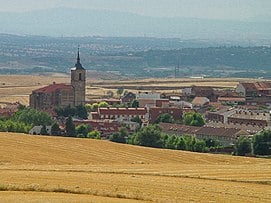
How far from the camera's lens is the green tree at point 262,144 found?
49906 mm

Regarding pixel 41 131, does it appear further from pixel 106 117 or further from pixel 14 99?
pixel 14 99

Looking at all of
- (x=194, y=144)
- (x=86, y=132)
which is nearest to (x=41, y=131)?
(x=86, y=132)

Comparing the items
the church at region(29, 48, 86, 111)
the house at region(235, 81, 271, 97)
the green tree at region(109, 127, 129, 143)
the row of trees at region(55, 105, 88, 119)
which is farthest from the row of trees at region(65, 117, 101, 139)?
the house at region(235, 81, 271, 97)

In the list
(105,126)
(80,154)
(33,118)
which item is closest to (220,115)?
(105,126)

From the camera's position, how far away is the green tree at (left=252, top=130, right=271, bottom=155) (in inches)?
1965

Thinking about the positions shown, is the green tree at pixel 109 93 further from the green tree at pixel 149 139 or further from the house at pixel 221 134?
the green tree at pixel 149 139

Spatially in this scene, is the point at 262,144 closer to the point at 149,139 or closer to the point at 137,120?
the point at 149,139

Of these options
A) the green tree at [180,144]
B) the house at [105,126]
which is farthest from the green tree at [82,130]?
the green tree at [180,144]

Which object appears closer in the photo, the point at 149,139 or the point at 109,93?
the point at 149,139

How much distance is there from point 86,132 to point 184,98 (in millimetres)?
47071

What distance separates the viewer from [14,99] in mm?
111375

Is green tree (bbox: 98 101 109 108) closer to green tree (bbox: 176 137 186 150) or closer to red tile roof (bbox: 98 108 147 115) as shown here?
red tile roof (bbox: 98 108 147 115)

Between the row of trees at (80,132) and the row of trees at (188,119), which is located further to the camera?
the row of trees at (188,119)

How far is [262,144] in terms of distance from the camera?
5044 centimetres
